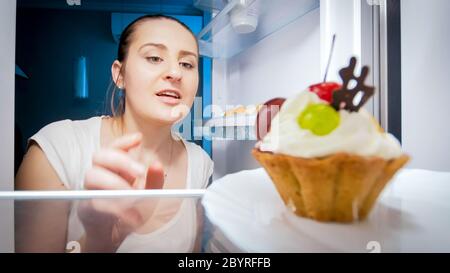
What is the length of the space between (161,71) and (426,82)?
29.0 inches

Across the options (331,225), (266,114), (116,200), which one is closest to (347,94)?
(331,225)

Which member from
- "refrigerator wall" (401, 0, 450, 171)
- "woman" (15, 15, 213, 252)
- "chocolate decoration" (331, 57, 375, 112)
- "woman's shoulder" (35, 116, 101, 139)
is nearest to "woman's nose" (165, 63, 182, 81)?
"woman" (15, 15, 213, 252)

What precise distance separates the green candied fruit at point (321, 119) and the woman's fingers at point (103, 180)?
1.66ft

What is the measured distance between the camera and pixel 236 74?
33.8 inches

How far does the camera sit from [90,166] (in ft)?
2.57

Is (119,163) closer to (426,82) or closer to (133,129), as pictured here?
(133,129)

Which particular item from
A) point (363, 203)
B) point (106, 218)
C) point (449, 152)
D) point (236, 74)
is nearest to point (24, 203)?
point (106, 218)

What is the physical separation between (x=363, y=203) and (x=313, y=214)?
90 mm

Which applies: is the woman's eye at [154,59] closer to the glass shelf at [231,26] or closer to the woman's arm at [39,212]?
the glass shelf at [231,26]

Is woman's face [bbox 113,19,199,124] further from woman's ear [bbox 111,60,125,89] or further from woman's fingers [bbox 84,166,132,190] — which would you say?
woman's fingers [bbox 84,166,132,190]

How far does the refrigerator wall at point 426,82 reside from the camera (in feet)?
2.60

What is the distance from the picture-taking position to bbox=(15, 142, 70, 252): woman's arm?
22.4 inches

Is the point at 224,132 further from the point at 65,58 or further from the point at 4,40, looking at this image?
the point at 4,40

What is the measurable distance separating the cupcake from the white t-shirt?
0.23m
